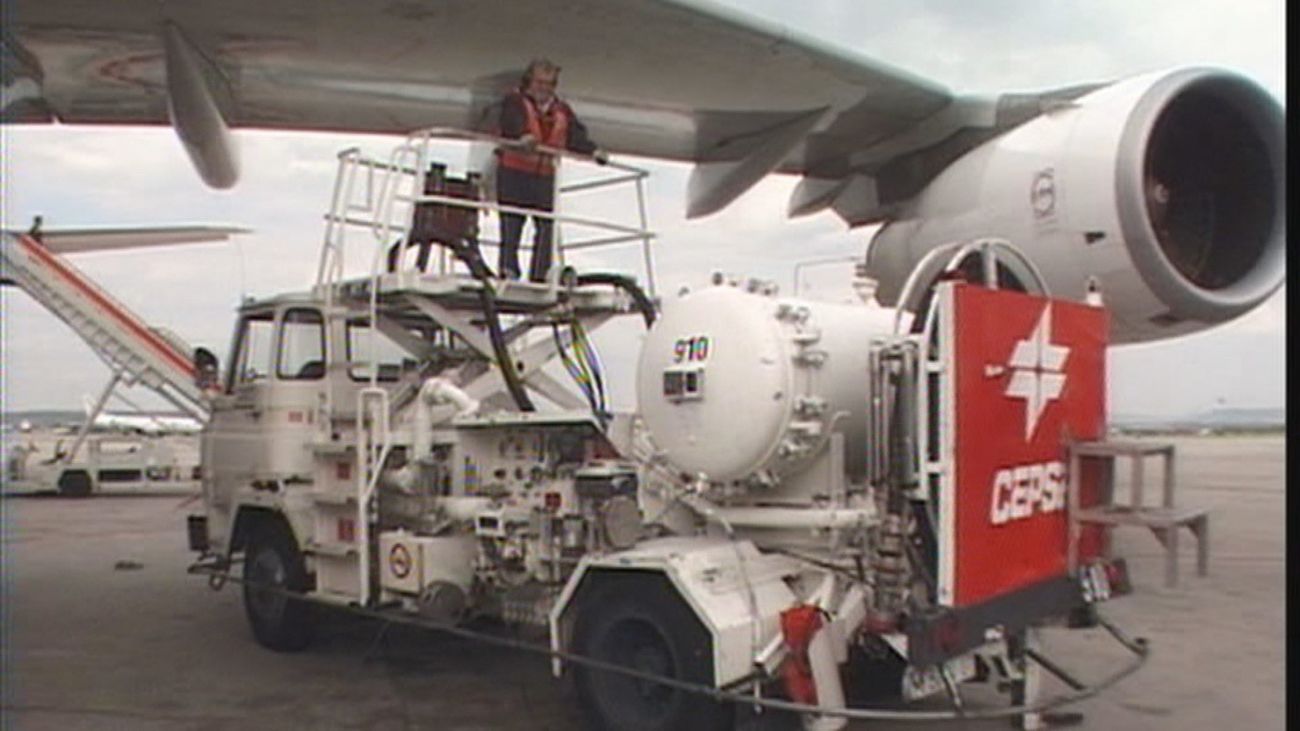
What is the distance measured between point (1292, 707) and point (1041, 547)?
176 centimetres

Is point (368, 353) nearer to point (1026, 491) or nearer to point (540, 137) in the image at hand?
point (540, 137)

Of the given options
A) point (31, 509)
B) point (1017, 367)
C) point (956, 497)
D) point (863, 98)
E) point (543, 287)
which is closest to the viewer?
point (956, 497)

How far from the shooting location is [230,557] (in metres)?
7.74

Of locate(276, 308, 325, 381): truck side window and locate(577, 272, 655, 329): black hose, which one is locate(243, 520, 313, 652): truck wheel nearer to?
locate(276, 308, 325, 381): truck side window

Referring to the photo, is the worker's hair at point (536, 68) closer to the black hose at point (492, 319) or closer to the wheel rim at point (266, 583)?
the black hose at point (492, 319)

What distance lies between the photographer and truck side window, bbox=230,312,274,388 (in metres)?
7.70

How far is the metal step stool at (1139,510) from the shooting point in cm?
452

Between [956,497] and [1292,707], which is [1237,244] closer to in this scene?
[956,497]

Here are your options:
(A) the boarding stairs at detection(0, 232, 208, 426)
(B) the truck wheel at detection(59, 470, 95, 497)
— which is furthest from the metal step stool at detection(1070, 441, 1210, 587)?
(B) the truck wheel at detection(59, 470, 95, 497)

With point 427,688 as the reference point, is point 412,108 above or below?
above

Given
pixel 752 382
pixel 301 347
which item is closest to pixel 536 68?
pixel 301 347

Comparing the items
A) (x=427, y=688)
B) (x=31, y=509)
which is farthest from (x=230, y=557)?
(x=31, y=509)

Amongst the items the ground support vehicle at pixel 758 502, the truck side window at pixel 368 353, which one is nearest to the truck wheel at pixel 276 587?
the ground support vehicle at pixel 758 502

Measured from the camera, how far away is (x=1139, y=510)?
4.68 m
